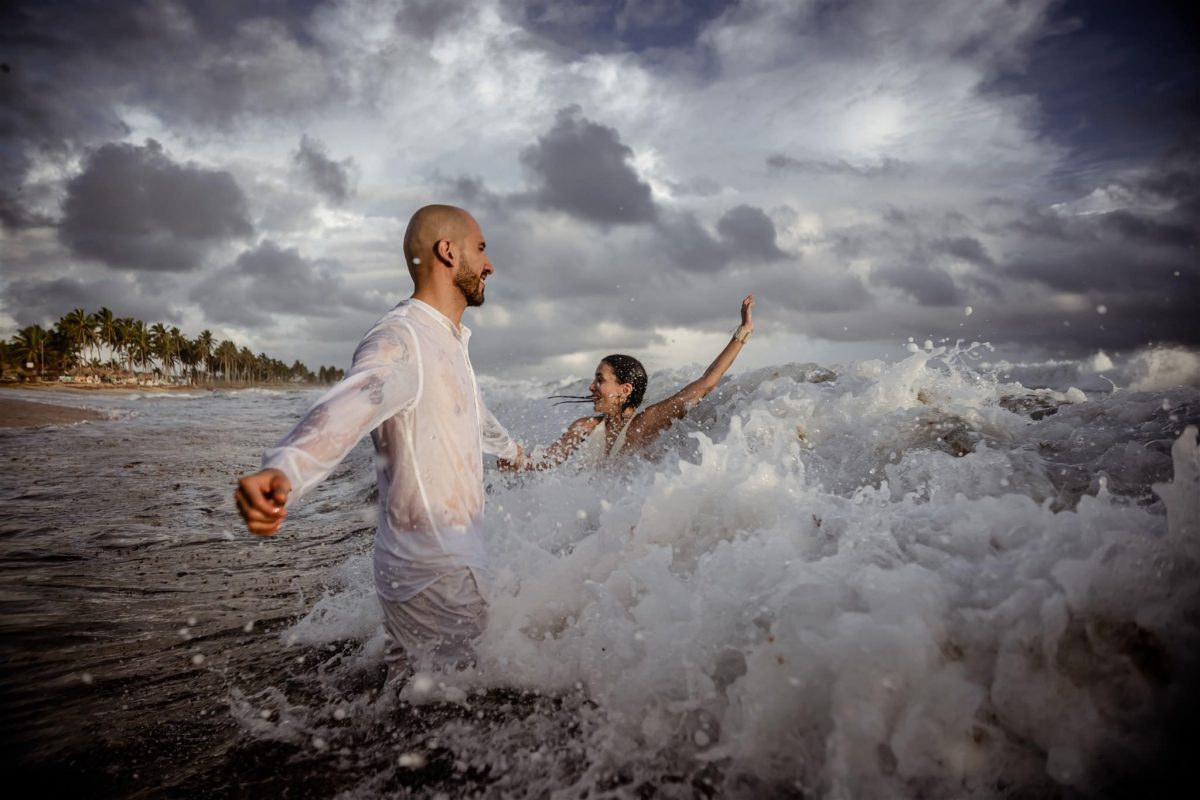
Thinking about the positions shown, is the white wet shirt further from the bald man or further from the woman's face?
the woman's face

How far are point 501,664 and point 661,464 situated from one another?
11.1 feet

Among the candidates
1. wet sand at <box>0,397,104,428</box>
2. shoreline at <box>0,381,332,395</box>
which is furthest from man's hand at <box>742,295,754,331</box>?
shoreline at <box>0,381,332,395</box>

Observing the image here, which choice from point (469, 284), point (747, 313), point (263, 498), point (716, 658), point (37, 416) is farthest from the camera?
point (37, 416)

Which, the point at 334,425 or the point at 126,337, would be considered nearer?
the point at 334,425

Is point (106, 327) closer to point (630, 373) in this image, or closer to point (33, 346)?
point (33, 346)

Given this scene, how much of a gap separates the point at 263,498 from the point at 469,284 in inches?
58.9

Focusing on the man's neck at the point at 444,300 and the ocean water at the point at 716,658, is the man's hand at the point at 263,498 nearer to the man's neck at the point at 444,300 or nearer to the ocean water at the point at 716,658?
the ocean water at the point at 716,658

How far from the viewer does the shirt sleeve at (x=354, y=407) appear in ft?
7.11

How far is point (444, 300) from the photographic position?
9.72ft

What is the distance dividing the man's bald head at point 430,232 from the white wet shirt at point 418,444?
241 millimetres

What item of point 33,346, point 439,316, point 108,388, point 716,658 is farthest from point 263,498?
point 33,346

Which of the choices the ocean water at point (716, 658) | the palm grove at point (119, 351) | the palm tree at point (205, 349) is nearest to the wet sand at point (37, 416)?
the ocean water at point (716, 658)

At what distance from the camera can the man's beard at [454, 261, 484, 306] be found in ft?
9.85

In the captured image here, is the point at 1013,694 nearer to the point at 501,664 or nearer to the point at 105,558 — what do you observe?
the point at 501,664
